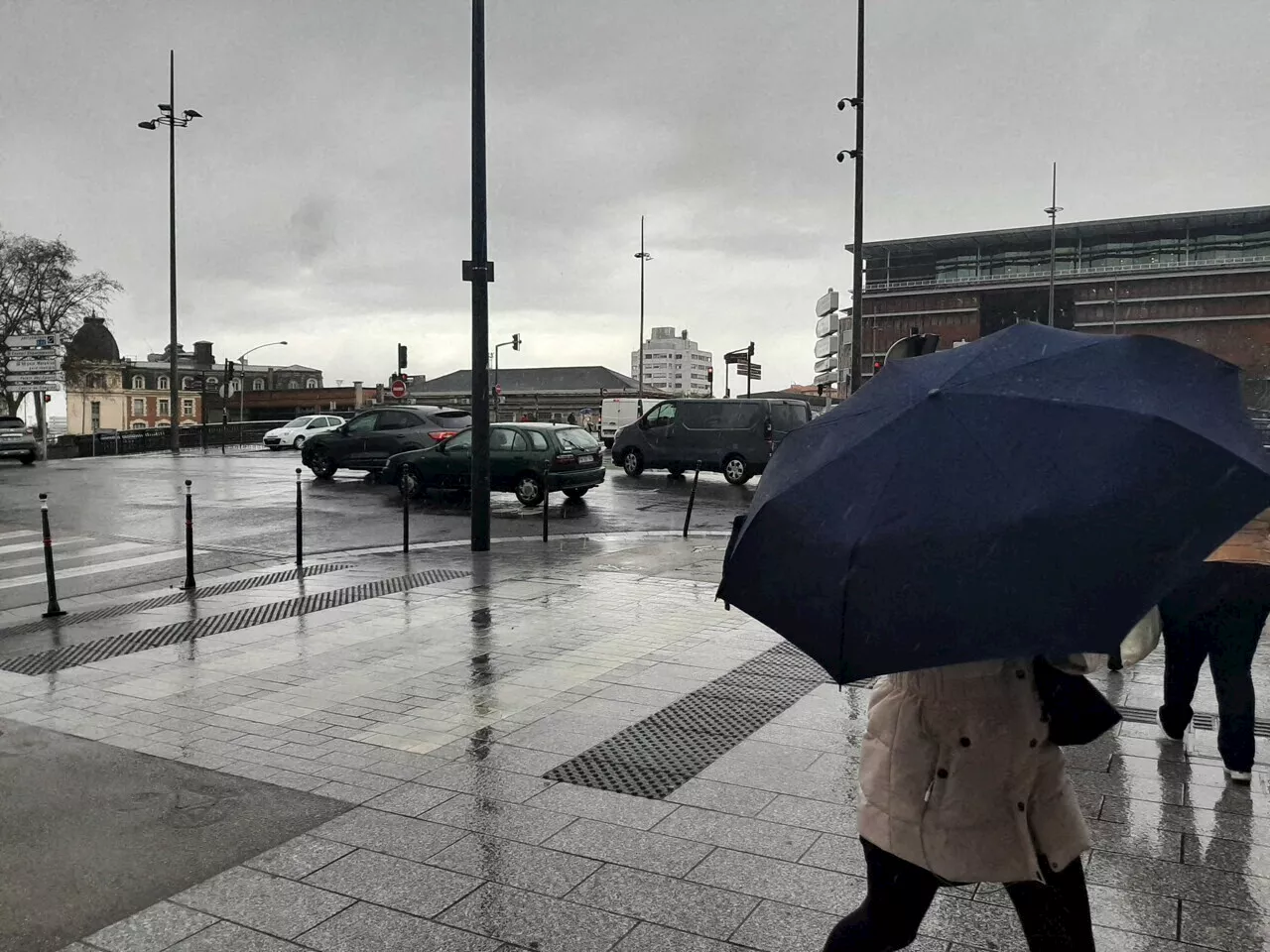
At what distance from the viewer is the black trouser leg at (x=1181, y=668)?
4848mm

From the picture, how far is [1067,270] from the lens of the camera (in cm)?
10569

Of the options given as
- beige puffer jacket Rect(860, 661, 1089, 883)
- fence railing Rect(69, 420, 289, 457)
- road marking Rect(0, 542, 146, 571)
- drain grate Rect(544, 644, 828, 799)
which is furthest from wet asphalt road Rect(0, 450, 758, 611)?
fence railing Rect(69, 420, 289, 457)

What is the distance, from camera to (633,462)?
1021 inches

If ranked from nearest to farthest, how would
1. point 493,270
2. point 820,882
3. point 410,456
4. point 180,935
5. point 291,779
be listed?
point 180,935
point 820,882
point 291,779
point 493,270
point 410,456

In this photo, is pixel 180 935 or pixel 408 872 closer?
pixel 180 935

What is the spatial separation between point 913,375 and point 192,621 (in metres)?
8.12

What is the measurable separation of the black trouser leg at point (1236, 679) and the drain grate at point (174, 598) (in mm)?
8743

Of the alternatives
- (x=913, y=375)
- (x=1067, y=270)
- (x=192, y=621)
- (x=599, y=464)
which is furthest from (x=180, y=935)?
(x=1067, y=270)

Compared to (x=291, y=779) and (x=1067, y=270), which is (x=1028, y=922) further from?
(x=1067, y=270)

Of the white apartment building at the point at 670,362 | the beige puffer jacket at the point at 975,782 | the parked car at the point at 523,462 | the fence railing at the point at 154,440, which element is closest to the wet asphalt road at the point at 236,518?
the parked car at the point at 523,462

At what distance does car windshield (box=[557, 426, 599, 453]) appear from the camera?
1962 centimetres

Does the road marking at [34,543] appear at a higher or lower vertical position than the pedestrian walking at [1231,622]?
lower

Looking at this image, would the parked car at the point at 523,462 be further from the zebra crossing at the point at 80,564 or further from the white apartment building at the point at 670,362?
the white apartment building at the point at 670,362

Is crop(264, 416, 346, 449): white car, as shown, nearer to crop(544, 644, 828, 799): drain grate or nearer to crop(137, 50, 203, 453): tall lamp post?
crop(137, 50, 203, 453): tall lamp post
